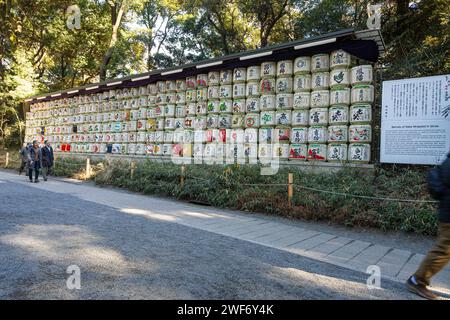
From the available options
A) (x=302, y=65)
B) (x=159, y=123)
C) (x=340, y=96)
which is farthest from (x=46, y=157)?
(x=340, y=96)

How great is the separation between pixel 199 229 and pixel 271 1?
55.8 feet

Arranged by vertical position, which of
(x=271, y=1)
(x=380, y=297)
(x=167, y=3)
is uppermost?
(x=167, y=3)

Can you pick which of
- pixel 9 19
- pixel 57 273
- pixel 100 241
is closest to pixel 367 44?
pixel 100 241

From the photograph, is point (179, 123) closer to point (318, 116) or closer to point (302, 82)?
point (302, 82)

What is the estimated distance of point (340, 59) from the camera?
8.68 metres

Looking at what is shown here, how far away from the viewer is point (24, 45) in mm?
21750

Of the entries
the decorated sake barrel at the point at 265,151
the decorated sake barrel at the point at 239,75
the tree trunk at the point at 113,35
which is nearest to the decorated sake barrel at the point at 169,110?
the decorated sake barrel at the point at 239,75

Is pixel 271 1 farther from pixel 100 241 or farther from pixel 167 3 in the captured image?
pixel 100 241

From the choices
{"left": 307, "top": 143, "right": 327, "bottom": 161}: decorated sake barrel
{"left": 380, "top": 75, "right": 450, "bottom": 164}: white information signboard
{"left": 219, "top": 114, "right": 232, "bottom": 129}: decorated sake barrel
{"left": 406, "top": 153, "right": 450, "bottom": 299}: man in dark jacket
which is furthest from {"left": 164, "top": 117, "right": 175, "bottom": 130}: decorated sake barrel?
{"left": 406, "top": 153, "right": 450, "bottom": 299}: man in dark jacket

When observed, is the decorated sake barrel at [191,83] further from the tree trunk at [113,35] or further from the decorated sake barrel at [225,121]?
the tree trunk at [113,35]

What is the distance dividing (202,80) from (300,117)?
4.42 metres

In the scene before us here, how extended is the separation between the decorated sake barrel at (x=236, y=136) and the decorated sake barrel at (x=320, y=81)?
2767mm

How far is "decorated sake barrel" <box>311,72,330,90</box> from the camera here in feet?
29.5

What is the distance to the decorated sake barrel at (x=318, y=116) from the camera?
8.91 m
